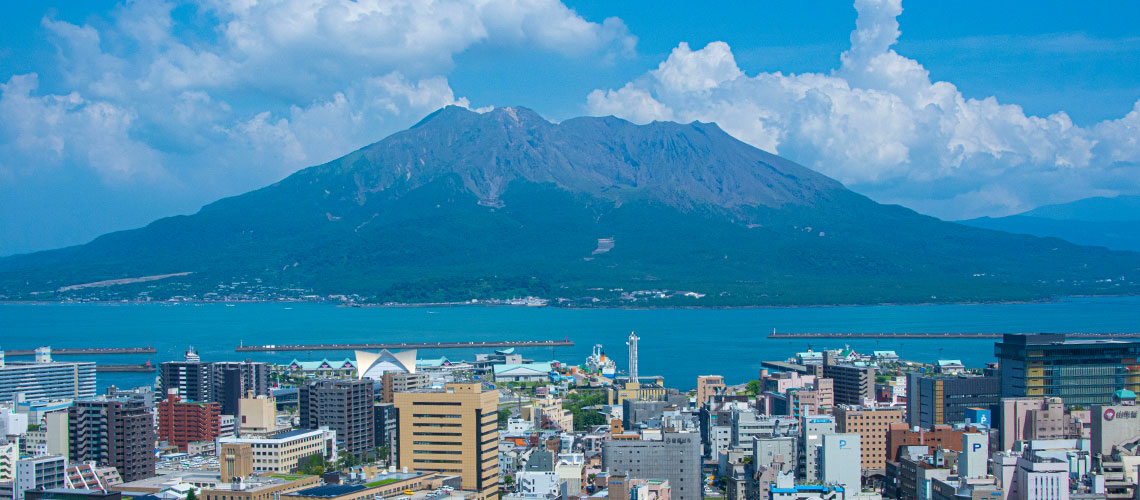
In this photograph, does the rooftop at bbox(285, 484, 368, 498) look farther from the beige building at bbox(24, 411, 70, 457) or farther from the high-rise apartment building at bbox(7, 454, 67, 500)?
the beige building at bbox(24, 411, 70, 457)

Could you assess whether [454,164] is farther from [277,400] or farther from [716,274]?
[277,400]

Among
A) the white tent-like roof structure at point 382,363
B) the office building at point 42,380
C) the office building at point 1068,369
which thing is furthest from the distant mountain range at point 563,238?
the office building at point 1068,369

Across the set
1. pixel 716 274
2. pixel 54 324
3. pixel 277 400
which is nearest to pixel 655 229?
pixel 716 274

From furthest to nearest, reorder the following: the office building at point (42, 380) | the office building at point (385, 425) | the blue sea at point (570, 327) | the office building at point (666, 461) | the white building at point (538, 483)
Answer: the blue sea at point (570, 327) < the office building at point (42, 380) < the office building at point (385, 425) < the office building at point (666, 461) < the white building at point (538, 483)

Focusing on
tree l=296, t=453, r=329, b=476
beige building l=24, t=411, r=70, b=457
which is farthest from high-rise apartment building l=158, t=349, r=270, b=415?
tree l=296, t=453, r=329, b=476

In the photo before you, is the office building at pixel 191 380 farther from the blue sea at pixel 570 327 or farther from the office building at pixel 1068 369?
the office building at pixel 1068 369

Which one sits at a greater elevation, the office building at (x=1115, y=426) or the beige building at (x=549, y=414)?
the office building at (x=1115, y=426)
